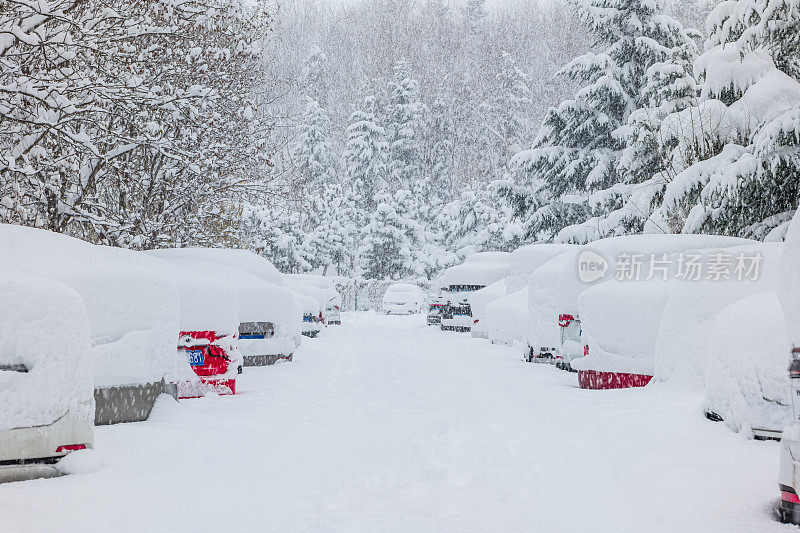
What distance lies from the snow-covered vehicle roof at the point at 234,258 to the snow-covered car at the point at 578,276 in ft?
15.3

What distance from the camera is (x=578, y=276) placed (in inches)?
441

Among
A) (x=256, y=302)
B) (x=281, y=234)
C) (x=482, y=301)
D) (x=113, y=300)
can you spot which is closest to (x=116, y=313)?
(x=113, y=300)

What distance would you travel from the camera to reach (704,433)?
6.13 m

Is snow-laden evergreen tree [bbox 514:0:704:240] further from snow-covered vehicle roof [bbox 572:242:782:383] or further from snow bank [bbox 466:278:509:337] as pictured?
snow-covered vehicle roof [bbox 572:242:782:383]

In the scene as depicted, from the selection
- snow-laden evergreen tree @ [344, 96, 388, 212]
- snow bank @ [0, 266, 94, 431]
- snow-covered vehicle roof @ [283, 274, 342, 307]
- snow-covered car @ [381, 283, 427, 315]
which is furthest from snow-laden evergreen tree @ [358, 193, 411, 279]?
snow bank @ [0, 266, 94, 431]

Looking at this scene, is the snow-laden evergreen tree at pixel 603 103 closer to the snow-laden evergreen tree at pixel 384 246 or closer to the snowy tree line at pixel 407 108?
the snowy tree line at pixel 407 108

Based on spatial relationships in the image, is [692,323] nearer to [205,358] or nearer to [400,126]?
[205,358]

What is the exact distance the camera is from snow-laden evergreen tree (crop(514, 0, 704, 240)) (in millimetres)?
25422

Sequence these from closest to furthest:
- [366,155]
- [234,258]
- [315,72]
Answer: [234,258], [366,155], [315,72]

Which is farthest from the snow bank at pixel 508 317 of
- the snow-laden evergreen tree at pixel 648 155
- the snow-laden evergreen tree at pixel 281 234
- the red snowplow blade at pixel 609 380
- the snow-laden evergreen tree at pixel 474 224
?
the snow-laden evergreen tree at pixel 281 234

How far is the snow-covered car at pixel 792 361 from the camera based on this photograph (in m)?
3.84

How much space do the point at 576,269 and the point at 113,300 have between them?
23.6 feet

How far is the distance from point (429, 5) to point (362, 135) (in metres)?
15.9

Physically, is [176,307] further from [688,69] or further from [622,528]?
[688,69]
